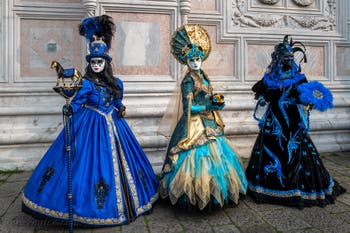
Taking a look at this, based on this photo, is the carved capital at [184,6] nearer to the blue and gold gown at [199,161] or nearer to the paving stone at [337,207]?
the blue and gold gown at [199,161]

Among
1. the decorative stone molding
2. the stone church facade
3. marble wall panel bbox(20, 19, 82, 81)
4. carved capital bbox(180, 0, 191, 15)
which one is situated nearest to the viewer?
the stone church facade

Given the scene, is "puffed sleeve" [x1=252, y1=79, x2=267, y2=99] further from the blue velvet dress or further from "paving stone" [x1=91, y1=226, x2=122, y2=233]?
"paving stone" [x1=91, y1=226, x2=122, y2=233]

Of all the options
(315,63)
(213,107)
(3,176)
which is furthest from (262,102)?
(3,176)

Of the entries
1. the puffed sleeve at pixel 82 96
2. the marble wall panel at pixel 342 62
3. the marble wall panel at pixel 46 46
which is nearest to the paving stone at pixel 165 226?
the puffed sleeve at pixel 82 96

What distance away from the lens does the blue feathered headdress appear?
3.53 m

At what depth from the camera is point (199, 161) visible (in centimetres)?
325

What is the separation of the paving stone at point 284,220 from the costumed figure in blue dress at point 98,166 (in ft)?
4.14

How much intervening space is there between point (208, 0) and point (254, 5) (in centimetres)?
94

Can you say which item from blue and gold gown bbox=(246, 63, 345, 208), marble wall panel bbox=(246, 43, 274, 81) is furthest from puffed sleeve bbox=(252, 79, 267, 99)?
marble wall panel bbox=(246, 43, 274, 81)

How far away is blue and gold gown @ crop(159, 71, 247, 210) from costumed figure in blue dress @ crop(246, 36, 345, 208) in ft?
1.56

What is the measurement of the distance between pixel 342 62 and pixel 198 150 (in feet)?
16.1

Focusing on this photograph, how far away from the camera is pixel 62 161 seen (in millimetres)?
3135

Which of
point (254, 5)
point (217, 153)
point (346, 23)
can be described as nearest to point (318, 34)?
point (346, 23)

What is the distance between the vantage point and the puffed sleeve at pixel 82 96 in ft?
10.7
